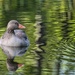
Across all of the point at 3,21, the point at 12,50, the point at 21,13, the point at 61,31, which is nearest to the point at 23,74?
the point at 12,50

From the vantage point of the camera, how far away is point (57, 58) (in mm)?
7453

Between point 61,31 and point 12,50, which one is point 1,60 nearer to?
point 12,50

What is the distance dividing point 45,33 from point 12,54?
4.31 ft

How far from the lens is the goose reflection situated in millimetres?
7305

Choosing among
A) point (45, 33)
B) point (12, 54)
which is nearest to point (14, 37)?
point (45, 33)

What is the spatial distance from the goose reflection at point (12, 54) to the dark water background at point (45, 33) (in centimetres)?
7

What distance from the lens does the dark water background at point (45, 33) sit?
279 inches

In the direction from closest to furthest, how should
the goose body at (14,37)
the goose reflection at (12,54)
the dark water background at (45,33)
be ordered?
the dark water background at (45,33)
the goose reflection at (12,54)
the goose body at (14,37)

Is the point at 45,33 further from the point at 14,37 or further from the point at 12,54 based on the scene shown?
the point at 12,54

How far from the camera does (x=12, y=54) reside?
7.98 m

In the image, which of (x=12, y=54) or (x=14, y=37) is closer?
Result: (x=12, y=54)

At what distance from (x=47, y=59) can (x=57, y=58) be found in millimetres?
143

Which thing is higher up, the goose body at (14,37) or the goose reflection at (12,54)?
the goose body at (14,37)

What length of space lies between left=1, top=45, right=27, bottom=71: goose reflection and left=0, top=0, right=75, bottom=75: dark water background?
0.07 metres
